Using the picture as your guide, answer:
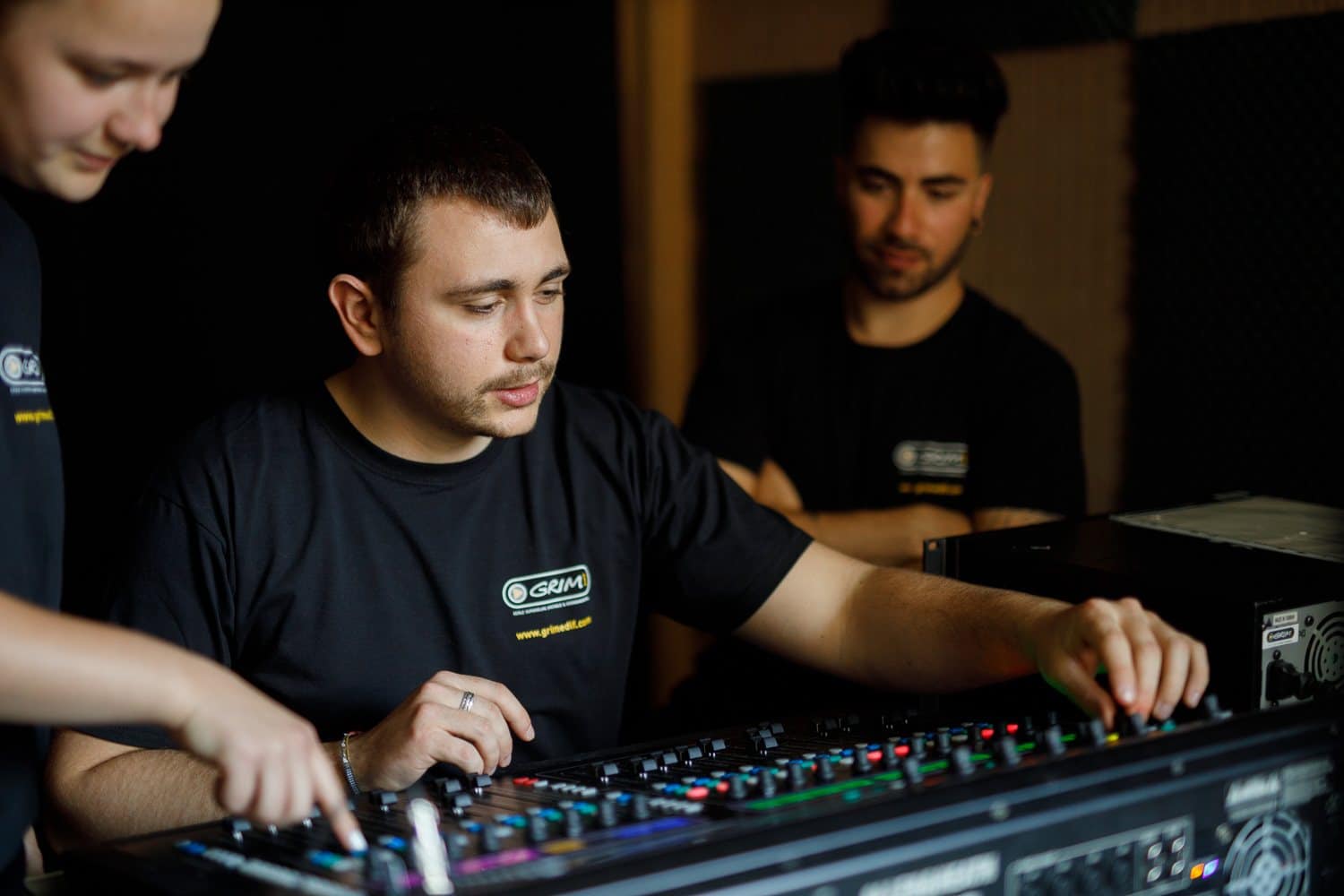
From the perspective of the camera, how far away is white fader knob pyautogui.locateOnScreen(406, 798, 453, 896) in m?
1.02

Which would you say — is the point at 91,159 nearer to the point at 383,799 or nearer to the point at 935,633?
the point at 383,799

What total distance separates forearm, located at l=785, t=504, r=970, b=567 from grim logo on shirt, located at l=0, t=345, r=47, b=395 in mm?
1485

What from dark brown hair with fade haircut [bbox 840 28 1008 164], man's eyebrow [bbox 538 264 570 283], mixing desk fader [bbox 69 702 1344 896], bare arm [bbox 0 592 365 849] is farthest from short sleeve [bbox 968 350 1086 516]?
bare arm [bbox 0 592 365 849]

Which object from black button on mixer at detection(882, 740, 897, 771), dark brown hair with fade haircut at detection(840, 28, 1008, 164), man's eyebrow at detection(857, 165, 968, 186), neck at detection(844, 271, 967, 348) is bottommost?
black button on mixer at detection(882, 740, 897, 771)

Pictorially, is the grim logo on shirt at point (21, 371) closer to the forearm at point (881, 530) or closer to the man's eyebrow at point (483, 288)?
the man's eyebrow at point (483, 288)

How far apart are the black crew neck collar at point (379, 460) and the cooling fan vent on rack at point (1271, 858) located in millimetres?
1062

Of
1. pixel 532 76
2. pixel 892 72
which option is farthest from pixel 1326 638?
pixel 532 76

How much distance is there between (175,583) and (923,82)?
1797mm

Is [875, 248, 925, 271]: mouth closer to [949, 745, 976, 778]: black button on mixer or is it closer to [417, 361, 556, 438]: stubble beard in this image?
[417, 361, 556, 438]: stubble beard

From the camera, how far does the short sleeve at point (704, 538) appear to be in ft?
6.59

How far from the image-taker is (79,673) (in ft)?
3.38

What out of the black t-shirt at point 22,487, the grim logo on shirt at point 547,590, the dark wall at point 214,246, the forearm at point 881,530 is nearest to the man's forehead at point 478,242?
the grim logo on shirt at point 547,590

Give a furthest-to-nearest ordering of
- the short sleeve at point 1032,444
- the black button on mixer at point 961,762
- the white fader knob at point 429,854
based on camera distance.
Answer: the short sleeve at point 1032,444
the black button on mixer at point 961,762
the white fader knob at point 429,854

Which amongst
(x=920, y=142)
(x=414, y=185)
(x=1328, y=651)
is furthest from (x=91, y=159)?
(x=920, y=142)
